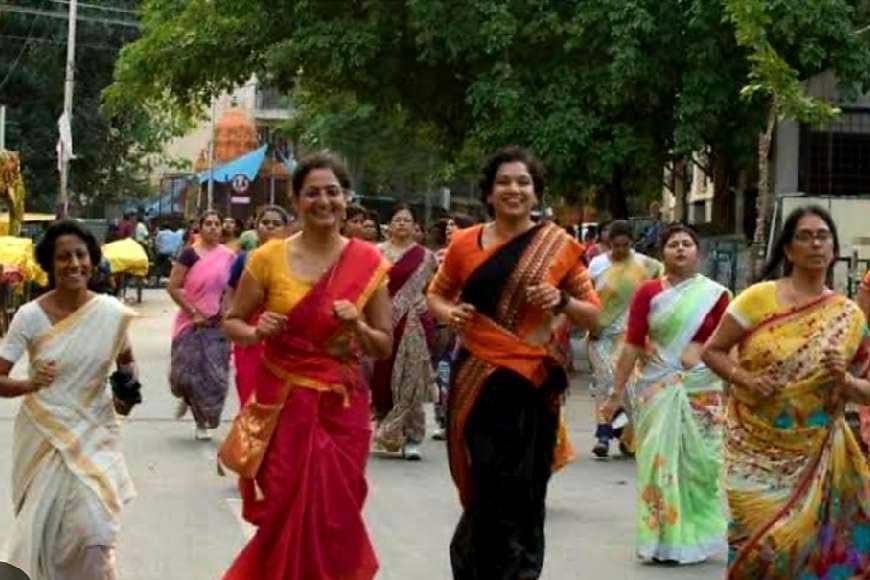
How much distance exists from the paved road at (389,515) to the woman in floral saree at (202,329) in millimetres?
400

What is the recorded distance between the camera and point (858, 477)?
6230mm

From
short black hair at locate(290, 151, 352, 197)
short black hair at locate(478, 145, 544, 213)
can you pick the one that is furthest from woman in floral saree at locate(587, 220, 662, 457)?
short black hair at locate(290, 151, 352, 197)

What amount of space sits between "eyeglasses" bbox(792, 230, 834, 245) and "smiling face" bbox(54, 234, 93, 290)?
2.58m

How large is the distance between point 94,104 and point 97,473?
40.8 metres

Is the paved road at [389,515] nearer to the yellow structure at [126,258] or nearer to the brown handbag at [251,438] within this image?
the brown handbag at [251,438]

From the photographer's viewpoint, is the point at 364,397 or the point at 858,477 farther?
the point at 364,397

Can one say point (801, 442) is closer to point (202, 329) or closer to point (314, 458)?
point (314, 458)

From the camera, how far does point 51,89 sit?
45.3 metres

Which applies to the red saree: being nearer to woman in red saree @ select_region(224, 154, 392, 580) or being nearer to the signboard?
woman in red saree @ select_region(224, 154, 392, 580)

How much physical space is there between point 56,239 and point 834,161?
19.4 m

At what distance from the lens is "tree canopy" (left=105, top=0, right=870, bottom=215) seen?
19.9 meters

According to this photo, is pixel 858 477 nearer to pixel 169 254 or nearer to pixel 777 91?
pixel 777 91

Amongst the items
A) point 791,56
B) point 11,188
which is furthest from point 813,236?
point 11,188

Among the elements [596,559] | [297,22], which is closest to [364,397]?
[596,559]
